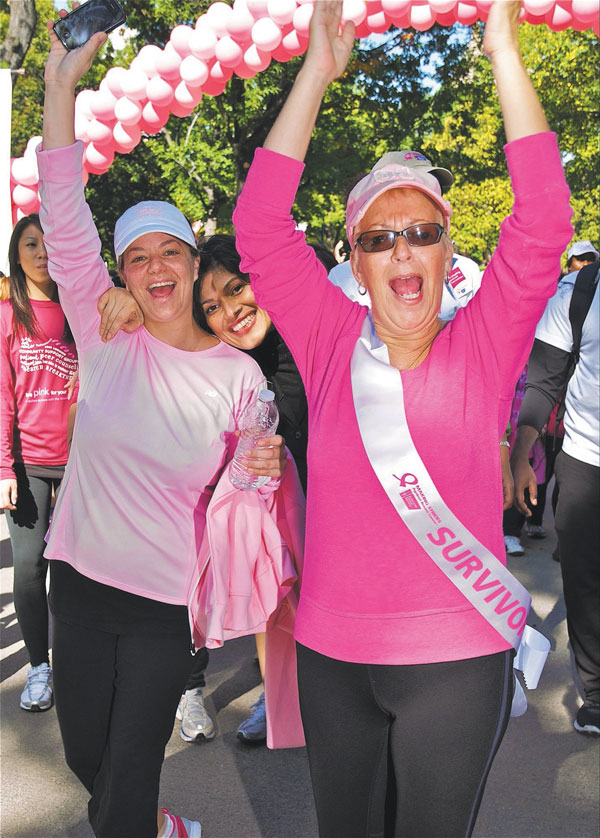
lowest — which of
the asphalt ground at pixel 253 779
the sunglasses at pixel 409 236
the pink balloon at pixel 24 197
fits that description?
the asphalt ground at pixel 253 779

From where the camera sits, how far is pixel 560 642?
5.18 m

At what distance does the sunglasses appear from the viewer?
6.86ft

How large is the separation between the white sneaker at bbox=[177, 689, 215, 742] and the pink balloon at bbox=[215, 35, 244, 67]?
4.45 meters

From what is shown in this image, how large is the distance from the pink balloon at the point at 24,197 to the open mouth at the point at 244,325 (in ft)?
13.1

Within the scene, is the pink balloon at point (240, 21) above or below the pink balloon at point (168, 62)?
above

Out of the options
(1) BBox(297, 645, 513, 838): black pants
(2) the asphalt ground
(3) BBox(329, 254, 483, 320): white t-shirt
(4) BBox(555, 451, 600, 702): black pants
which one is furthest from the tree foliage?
(1) BBox(297, 645, 513, 838): black pants

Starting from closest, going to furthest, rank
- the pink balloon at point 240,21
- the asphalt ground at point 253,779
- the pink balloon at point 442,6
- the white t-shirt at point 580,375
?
the asphalt ground at point 253,779, the white t-shirt at point 580,375, the pink balloon at point 442,6, the pink balloon at point 240,21

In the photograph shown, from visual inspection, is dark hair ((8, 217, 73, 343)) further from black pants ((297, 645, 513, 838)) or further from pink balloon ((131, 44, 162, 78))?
black pants ((297, 645, 513, 838))

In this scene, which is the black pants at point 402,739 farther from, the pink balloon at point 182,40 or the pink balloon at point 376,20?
the pink balloon at point 182,40

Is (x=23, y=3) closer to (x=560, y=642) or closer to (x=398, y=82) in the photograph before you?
(x=398, y=82)

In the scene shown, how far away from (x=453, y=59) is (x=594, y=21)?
1048 centimetres

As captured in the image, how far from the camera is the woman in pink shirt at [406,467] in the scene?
192cm

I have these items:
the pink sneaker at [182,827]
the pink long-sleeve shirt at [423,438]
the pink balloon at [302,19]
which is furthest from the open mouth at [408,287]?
the pink balloon at [302,19]

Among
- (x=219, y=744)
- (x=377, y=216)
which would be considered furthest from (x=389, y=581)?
(x=219, y=744)
